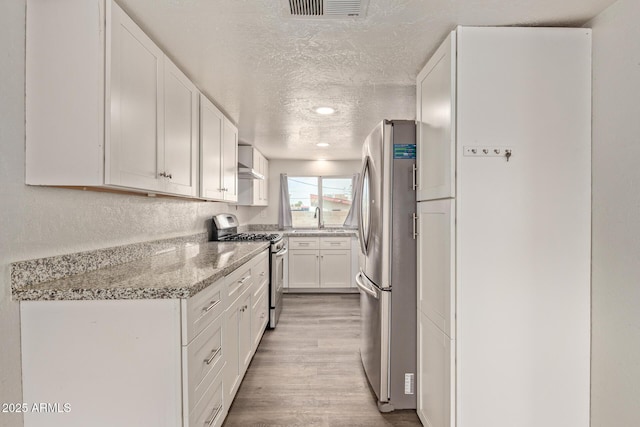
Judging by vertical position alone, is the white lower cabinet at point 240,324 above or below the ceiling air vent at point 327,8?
below

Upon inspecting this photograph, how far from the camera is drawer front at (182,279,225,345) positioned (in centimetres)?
121

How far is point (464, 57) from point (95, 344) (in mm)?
1983

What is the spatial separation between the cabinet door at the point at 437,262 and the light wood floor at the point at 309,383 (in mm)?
817

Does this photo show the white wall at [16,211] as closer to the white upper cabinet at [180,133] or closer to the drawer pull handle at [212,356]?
the white upper cabinet at [180,133]

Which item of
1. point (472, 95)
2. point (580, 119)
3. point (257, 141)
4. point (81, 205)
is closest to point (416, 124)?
point (472, 95)

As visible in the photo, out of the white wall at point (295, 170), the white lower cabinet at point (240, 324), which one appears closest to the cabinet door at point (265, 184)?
the white wall at point (295, 170)

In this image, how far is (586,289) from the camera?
1412 millimetres

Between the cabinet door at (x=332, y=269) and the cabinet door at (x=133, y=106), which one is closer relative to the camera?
the cabinet door at (x=133, y=106)

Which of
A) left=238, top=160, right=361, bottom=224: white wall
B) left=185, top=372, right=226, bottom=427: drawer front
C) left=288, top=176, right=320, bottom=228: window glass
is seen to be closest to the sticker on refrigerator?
left=185, top=372, right=226, bottom=427: drawer front

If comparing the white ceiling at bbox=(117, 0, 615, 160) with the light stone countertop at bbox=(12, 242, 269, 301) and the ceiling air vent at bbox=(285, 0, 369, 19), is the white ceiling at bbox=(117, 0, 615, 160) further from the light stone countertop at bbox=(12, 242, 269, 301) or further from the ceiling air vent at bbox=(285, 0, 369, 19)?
the light stone countertop at bbox=(12, 242, 269, 301)

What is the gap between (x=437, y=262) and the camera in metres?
1.59

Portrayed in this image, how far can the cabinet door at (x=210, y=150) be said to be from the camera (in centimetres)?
233

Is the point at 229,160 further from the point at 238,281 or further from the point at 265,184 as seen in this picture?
the point at 265,184

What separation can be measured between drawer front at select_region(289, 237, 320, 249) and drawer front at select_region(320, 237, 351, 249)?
96 mm
